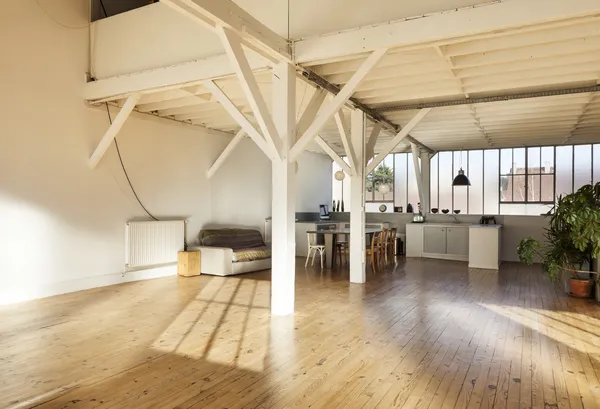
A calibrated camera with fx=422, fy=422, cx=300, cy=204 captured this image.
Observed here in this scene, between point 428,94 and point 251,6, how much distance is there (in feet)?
9.12

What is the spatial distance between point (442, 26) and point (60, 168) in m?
5.35

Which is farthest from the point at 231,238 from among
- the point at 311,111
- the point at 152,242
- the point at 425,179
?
the point at 425,179

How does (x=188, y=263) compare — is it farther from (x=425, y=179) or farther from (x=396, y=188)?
(x=396, y=188)

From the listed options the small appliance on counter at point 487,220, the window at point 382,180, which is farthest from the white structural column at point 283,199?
the window at point 382,180

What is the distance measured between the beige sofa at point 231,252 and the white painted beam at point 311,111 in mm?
3174

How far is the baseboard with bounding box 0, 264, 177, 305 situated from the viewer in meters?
5.46

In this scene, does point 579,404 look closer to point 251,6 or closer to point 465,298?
point 465,298

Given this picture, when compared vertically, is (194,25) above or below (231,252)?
above

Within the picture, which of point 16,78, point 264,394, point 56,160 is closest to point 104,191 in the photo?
point 56,160

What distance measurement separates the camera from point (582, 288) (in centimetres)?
585

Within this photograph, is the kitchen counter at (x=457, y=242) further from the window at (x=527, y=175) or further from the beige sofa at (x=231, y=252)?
the beige sofa at (x=231, y=252)

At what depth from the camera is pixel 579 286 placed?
5.87 metres

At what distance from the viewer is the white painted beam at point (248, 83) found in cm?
399

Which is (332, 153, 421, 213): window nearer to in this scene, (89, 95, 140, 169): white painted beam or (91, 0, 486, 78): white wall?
(89, 95, 140, 169): white painted beam
